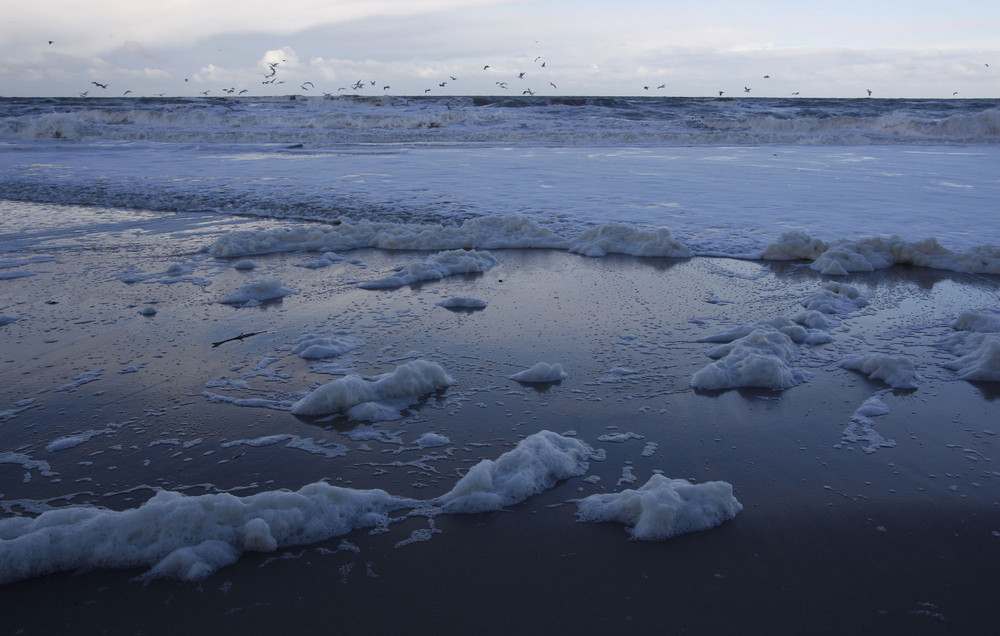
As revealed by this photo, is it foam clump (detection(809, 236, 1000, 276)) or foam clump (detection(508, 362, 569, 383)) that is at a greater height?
foam clump (detection(809, 236, 1000, 276))

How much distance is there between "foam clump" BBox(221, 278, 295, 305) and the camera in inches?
216

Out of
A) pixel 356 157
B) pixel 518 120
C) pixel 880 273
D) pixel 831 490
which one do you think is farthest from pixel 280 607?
pixel 518 120

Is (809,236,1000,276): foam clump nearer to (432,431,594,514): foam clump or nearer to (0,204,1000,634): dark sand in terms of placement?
(0,204,1000,634): dark sand

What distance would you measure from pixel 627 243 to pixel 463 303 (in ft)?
9.20

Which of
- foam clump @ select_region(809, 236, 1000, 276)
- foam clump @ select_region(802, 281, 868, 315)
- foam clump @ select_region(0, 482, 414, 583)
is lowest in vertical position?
foam clump @ select_region(0, 482, 414, 583)

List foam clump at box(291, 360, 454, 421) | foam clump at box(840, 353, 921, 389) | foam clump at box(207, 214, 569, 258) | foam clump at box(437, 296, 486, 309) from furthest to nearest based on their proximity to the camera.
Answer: foam clump at box(207, 214, 569, 258), foam clump at box(437, 296, 486, 309), foam clump at box(840, 353, 921, 389), foam clump at box(291, 360, 454, 421)

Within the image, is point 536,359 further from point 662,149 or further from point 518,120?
point 518,120

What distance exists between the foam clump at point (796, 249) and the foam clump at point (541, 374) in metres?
4.19

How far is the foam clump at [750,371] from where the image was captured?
12.5 ft

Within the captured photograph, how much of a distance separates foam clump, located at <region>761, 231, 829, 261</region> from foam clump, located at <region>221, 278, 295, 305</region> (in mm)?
4988

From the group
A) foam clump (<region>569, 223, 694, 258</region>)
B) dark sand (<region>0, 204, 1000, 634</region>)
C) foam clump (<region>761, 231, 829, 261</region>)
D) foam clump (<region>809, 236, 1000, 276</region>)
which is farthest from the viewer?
foam clump (<region>569, 223, 694, 258</region>)

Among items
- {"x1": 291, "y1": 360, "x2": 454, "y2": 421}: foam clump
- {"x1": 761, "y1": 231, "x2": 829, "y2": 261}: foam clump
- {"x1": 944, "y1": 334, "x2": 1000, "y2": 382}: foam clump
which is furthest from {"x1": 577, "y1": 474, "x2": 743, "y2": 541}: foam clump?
{"x1": 761, "y1": 231, "x2": 829, "y2": 261}: foam clump

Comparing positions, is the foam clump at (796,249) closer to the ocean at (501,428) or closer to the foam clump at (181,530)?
the ocean at (501,428)

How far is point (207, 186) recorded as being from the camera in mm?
12297
